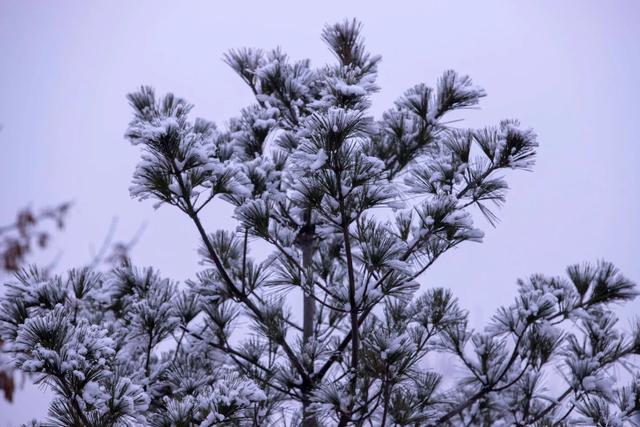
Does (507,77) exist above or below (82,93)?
below

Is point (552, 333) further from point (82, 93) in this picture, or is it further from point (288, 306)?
point (82, 93)

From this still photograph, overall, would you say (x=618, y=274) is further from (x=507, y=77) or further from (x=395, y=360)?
(x=507, y=77)

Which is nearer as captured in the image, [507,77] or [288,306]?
[288,306]

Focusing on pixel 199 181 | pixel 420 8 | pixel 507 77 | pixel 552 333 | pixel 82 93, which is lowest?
pixel 552 333

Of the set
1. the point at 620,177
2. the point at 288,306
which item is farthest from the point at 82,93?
the point at 288,306

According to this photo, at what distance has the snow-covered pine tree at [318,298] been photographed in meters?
2.20

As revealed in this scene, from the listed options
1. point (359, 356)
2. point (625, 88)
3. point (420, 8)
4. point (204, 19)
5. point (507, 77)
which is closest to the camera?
point (359, 356)

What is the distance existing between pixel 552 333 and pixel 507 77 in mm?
108424

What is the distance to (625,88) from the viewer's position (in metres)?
126

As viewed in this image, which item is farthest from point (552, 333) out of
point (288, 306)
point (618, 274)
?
point (288, 306)

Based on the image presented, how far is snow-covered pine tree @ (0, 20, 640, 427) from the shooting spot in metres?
2.20

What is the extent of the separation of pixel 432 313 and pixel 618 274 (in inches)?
31.6

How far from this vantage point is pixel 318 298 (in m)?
2.63

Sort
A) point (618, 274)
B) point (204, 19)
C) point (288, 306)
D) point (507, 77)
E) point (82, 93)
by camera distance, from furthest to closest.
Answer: point (204, 19) < point (82, 93) < point (507, 77) < point (288, 306) < point (618, 274)
